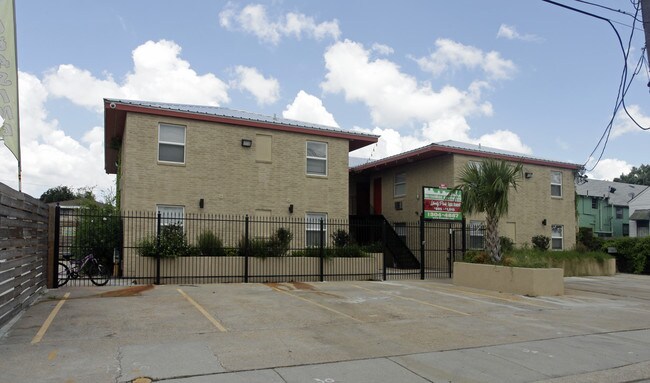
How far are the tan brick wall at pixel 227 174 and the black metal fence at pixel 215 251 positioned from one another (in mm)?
600

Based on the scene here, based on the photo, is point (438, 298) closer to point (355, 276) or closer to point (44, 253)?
point (355, 276)

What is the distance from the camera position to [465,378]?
6.21 m

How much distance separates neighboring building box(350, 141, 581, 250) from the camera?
22.8 metres

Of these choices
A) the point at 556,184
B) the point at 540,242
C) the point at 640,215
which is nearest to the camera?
the point at 540,242

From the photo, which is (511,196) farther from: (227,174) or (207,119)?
(207,119)

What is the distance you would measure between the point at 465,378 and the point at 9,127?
859cm

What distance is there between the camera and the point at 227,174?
18.5 m

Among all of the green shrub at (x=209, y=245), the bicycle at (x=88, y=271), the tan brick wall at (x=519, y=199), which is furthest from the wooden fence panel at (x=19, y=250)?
the tan brick wall at (x=519, y=199)

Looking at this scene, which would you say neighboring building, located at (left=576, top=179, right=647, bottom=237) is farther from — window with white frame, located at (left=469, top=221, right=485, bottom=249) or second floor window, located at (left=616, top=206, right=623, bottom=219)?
window with white frame, located at (left=469, top=221, right=485, bottom=249)

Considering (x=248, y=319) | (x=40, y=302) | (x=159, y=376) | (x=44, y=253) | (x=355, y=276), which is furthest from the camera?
(x=355, y=276)

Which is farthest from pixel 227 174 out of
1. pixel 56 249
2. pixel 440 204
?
pixel 440 204

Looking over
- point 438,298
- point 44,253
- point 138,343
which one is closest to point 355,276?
point 438,298

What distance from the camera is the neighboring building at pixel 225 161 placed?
1719cm

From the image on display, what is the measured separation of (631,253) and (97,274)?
79.0 feet
